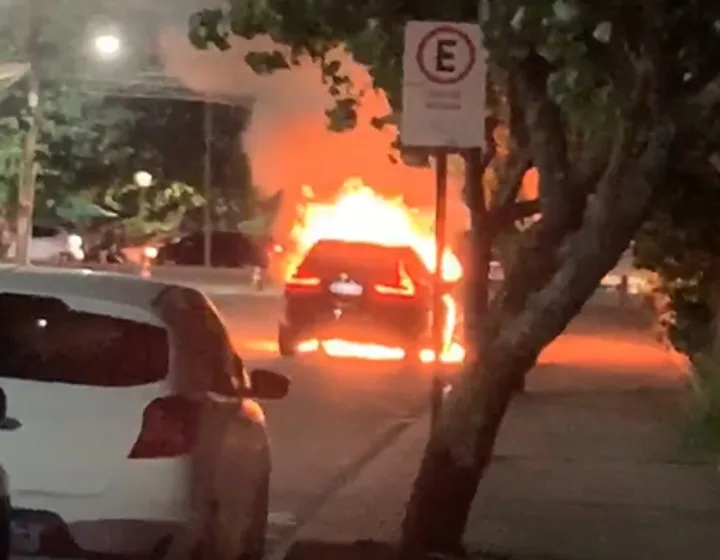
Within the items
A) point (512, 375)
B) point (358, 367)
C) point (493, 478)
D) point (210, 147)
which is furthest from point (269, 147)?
point (512, 375)

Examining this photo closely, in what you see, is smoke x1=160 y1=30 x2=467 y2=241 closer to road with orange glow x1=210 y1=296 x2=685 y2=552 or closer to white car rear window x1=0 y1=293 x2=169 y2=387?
road with orange glow x1=210 y1=296 x2=685 y2=552

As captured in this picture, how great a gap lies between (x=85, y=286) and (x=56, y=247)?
42748 mm

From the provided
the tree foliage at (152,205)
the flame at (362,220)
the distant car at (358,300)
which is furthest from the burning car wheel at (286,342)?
the tree foliage at (152,205)

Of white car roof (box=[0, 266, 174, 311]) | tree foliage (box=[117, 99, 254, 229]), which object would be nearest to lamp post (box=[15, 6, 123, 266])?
tree foliage (box=[117, 99, 254, 229])

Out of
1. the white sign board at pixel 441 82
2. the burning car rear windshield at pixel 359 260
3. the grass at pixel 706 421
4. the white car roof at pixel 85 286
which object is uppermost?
the white sign board at pixel 441 82

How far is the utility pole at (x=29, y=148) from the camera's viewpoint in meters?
41.2

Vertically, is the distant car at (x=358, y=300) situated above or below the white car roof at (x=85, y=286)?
below

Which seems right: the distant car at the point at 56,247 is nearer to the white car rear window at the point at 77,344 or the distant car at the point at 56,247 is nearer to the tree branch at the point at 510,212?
the tree branch at the point at 510,212

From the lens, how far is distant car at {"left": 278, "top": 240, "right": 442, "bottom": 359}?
906 inches

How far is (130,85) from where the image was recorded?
53.9m

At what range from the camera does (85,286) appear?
7992 mm

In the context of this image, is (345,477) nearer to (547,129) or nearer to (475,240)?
(475,240)

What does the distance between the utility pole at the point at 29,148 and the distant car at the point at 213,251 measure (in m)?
11.7

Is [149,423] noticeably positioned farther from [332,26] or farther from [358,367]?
[358,367]
